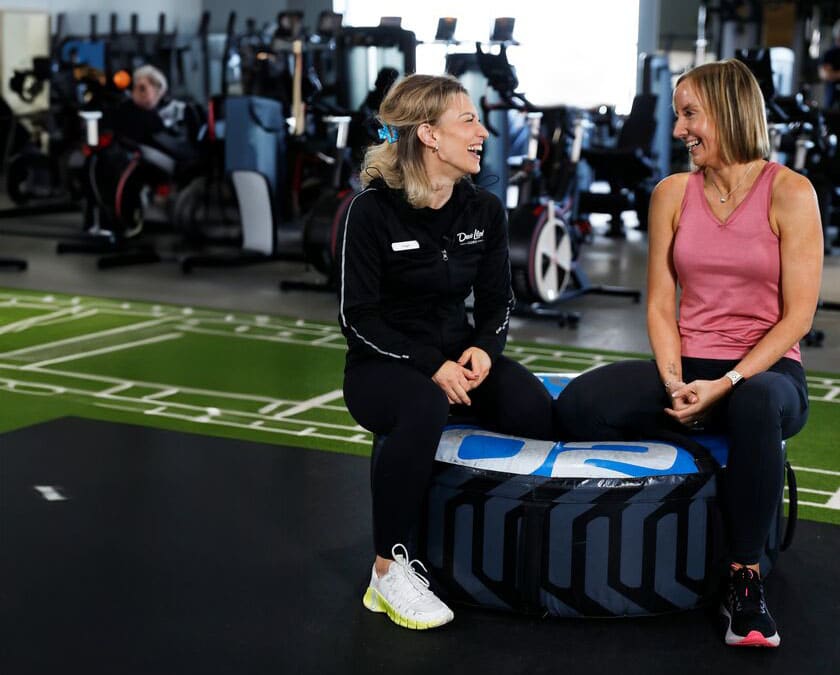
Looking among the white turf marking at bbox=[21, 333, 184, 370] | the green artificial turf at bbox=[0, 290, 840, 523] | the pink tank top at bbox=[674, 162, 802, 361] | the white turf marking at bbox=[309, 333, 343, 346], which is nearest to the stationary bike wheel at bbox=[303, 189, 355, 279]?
the green artificial turf at bbox=[0, 290, 840, 523]

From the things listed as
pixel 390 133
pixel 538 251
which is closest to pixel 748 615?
pixel 390 133

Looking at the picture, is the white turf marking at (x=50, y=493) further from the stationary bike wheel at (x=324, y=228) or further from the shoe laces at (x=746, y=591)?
the stationary bike wheel at (x=324, y=228)

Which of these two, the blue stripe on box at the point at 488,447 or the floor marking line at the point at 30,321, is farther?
the floor marking line at the point at 30,321

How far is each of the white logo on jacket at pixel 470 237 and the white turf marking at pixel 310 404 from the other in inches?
64.3

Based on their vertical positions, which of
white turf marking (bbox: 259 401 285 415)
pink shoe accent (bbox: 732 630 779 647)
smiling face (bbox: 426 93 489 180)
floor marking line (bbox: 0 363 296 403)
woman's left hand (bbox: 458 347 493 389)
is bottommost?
pink shoe accent (bbox: 732 630 779 647)

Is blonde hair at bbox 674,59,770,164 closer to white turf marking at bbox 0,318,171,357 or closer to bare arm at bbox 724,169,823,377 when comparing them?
bare arm at bbox 724,169,823,377

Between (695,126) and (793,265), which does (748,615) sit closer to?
(793,265)

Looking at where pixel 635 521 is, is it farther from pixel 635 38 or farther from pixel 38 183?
pixel 635 38

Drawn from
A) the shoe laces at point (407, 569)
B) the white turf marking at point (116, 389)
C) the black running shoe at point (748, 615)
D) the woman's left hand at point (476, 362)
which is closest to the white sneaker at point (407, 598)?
the shoe laces at point (407, 569)

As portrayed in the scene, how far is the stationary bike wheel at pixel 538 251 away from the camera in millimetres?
5840

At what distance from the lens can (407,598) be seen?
2.53 metres

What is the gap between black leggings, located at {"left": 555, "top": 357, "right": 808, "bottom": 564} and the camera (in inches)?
96.0

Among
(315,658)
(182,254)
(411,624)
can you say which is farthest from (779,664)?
(182,254)

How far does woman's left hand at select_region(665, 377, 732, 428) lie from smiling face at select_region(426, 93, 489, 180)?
25.2 inches
